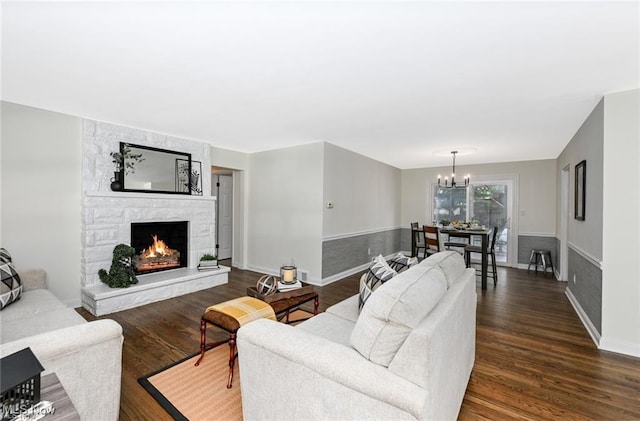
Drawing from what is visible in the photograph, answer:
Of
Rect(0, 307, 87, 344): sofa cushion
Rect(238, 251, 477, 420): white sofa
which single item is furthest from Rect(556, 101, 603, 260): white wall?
Rect(0, 307, 87, 344): sofa cushion

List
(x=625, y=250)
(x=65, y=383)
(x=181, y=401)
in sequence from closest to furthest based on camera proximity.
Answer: (x=65, y=383), (x=181, y=401), (x=625, y=250)

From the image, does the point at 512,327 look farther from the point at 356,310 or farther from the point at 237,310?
the point at 237,310

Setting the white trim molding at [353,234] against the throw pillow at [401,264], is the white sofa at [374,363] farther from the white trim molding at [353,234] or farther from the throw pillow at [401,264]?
the white trim molding at [353,234]

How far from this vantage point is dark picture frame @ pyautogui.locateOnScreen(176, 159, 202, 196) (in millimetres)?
4516

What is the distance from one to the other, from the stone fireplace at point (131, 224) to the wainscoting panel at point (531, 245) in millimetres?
6202

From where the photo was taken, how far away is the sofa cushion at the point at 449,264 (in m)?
1.93

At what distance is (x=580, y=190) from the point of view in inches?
140

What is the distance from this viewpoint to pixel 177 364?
234cm

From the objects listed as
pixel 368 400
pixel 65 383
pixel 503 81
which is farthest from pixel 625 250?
pixel 65 383

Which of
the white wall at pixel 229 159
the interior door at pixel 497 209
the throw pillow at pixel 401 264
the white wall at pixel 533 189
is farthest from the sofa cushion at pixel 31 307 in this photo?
the interior door at pixel 497 209

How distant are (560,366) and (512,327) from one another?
2.66 ft

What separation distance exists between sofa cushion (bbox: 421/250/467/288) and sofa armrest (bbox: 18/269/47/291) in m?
3.67

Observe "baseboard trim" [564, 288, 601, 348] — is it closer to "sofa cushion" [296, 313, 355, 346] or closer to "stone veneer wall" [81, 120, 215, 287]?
"sofa cushion" [296, 313, 355, 346]

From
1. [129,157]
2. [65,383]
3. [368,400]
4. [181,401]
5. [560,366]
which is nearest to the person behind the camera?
[368,400]
